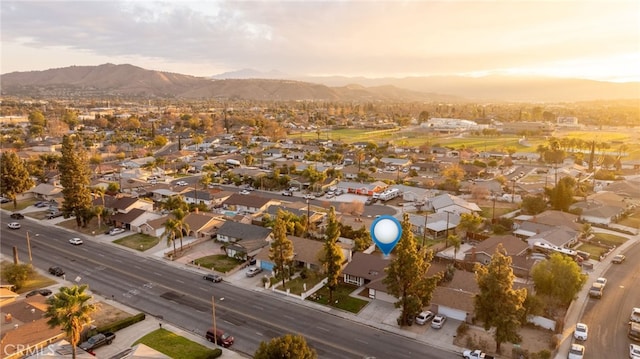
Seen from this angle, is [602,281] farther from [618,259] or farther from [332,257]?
[332,257]

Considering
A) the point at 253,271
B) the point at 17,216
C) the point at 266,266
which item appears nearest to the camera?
the point at 253,271

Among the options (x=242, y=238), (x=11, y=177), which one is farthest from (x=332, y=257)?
(x=11, y=177)

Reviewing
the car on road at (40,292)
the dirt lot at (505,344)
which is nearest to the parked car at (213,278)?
the car on road at (40,292)

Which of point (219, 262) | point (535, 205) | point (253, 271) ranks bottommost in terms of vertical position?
point (219, 262)

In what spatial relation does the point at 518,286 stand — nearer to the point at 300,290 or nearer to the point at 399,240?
the point at 399,240

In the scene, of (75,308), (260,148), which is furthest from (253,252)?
(260,148)

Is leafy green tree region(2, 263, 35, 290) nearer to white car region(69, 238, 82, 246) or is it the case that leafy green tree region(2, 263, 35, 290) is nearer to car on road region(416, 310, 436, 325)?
white car region(69, 238, 82, 246)
